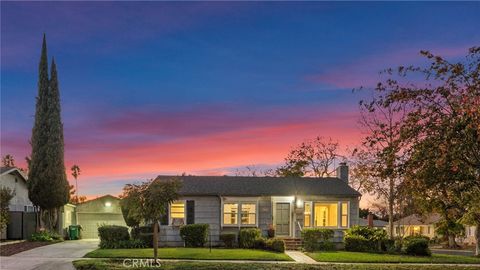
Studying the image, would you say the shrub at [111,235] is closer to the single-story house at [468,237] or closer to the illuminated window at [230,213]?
the illuminated window at [230,213]

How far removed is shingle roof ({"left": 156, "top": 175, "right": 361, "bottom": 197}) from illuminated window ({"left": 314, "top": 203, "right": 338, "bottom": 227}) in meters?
1.00

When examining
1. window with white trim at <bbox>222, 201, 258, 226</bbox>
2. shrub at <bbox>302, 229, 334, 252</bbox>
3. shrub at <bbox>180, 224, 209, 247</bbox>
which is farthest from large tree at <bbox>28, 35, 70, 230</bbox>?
Result: shrub at <bbox>302, 229, 334, 252</bbox>

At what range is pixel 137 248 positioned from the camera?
26.9 meters

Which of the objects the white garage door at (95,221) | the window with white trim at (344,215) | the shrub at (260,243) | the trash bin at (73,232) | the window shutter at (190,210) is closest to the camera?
the shrub at (260,243)

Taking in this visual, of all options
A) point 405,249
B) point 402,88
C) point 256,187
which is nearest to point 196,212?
point 256,187

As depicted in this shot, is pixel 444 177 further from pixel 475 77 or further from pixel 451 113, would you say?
pixel 475 77

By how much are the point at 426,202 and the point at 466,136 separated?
339 inches

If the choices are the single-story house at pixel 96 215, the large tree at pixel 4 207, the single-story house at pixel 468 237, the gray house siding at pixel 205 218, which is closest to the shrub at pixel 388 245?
the gray house siding at pixel 205 218

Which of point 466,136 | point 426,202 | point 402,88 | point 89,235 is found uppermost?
point 402,88

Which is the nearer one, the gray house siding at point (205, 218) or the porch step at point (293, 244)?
the porch step at point (293, 244)

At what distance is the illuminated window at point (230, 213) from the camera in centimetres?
3083

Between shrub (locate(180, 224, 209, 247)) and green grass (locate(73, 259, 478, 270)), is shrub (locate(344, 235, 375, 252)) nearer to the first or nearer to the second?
green grass (locate(73, 259, 478, 270))
